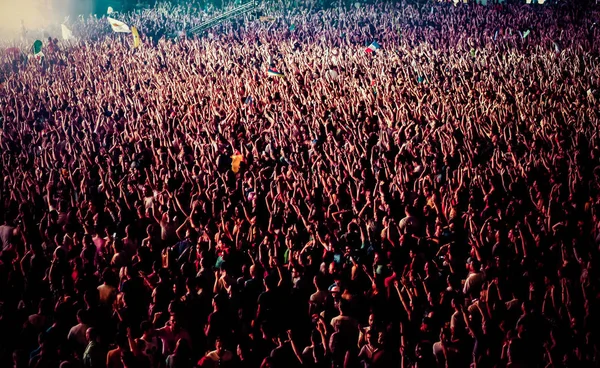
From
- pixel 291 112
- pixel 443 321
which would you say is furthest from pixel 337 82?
pixel 443 321

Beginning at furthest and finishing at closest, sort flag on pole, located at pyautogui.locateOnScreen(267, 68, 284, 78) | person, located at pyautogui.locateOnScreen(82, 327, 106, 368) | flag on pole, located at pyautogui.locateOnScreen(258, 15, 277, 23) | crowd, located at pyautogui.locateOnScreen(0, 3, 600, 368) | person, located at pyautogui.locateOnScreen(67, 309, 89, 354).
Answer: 1. flag on pole, located at pyautogui.locateOnScreen(258, 15, 277, 23)
2. flag on pole, located at pyautogui.locateOnScreen(267, 68, 284, 78)
3. person, located at pyautogui.locateOnScreen(67, 309, 89, 354)
4. crowd, located at pyautogui.locateOnScreen(0, 3, 600, 368)
5. person, located at pyautogui.locateOnScreen(82, 327, 106, 368)

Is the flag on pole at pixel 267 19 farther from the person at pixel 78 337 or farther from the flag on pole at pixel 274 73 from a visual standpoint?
the person at pixel 78 337

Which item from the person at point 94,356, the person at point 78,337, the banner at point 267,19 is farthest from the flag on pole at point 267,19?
the person at point 94,356

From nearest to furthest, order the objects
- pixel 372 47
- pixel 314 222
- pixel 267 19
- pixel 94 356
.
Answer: pixel 94 356 → pixel 314 222 → pixel 372 47 → pixel 267 19

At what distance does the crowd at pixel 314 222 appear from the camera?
4156 mm

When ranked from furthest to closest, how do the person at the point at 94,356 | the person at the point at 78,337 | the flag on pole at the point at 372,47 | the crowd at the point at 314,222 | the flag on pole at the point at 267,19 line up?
the flag on pole at the point at 267,19, the flag on pole at the point at 372,47, the person at the point at 78,337, the crowd at the point at 314,222, the person at the point at 94,356

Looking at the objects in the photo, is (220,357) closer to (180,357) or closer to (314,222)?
(180,357)

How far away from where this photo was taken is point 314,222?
5.74m

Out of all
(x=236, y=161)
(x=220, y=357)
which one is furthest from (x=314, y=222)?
(x=236, y=161)

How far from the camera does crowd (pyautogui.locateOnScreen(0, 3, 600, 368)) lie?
4.16 m

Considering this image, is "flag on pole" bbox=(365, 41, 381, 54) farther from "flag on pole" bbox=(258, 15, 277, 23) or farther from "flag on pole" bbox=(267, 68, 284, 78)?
"flag on pole" bbox=(258, 15, 277, 23)

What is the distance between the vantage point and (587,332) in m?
3.78

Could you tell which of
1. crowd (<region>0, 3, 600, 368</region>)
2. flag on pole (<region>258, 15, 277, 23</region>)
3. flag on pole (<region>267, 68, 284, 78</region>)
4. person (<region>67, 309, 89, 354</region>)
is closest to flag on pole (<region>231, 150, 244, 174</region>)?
crowd (<region>0, 3, 600, 368</region>)

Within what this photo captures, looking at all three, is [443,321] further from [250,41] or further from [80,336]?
[250,41]
